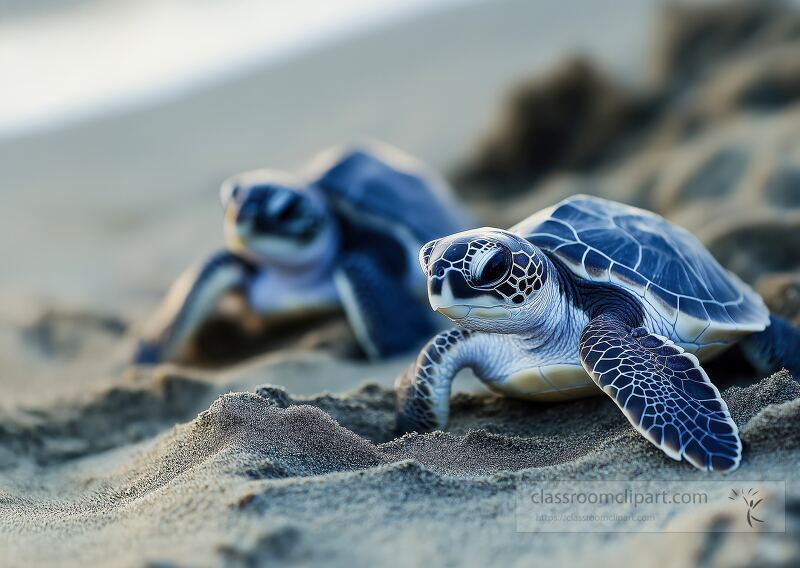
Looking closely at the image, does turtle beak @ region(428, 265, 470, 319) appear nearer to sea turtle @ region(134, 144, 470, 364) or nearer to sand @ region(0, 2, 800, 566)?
sand @ region(0, 2, 800, 566)

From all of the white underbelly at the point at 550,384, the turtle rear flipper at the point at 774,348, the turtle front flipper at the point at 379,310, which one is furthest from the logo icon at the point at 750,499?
the turtle front flipper at the point at 379,310

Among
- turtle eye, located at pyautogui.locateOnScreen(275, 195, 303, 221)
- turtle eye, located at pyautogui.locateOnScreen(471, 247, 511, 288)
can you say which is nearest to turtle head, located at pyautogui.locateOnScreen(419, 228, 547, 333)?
turtle eye, located at pyautogui.locateOnScreen(471, 247, 511, 288)

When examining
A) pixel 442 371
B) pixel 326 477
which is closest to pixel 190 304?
pixel 442 371

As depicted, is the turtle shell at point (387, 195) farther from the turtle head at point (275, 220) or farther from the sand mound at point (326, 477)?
the sand mound at point (326, 477)

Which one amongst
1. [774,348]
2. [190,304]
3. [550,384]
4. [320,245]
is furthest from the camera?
[320,245]

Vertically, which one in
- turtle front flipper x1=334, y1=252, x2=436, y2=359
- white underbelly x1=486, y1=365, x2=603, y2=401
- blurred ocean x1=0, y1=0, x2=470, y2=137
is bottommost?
turtle front flipper x1=334, y1=252, x2=436, y2=359

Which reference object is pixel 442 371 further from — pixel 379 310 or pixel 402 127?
pixel 402 127
